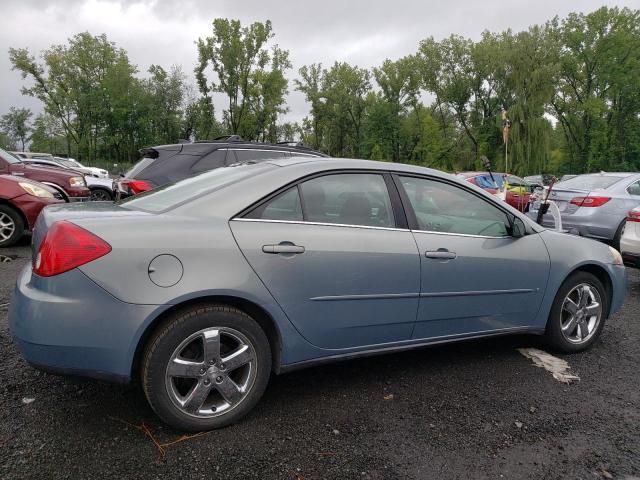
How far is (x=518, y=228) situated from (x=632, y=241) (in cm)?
346

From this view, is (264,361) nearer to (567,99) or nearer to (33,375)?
(33,375)

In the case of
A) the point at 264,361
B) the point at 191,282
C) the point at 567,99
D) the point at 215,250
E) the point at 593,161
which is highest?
the point at 567,99

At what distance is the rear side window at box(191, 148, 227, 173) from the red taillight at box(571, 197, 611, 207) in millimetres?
6141

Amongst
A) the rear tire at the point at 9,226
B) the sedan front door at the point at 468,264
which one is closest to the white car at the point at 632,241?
the sedan front door at the point at 468,264

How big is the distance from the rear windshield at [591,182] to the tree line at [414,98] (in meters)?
30.4

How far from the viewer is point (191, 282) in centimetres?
227

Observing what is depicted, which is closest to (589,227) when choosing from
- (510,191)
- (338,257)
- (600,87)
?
(510,191)

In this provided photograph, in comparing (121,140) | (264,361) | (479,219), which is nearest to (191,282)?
(264,361)

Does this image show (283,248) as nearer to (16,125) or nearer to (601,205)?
(601,205)

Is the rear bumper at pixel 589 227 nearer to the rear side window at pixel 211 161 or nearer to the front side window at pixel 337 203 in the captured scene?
the rear side window at pixel 211 161

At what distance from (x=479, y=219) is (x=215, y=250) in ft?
6.35

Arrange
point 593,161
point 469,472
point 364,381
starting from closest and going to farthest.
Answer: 1. point 469,472
2. point 364,381
3. point 593,161

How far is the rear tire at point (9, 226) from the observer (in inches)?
271

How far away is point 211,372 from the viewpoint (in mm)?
2369
